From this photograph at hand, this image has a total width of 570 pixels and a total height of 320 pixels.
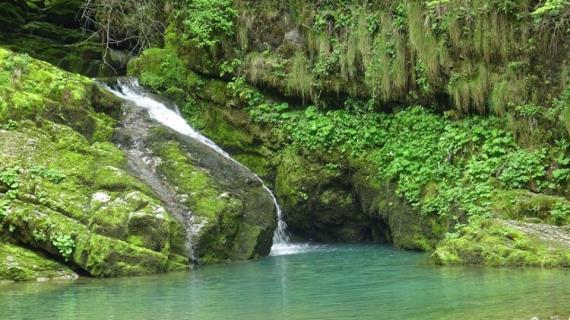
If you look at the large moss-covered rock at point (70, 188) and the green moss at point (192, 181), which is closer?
the large moss-covered rock at point (70, 188)

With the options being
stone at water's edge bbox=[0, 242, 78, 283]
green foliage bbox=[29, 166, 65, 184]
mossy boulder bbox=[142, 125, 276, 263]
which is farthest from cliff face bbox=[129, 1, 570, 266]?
stone at water's edge bbox=[0, 242, 78, 283]

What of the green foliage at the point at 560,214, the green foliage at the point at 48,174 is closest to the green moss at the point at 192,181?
the green foliage at the point at 48,174

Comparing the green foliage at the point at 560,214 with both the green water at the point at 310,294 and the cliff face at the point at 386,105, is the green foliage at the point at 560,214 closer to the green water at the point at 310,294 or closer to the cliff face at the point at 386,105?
the cliff face at the point at 386,105

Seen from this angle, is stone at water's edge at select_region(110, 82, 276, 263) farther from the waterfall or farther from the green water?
the green water

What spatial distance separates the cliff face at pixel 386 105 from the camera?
13.9m

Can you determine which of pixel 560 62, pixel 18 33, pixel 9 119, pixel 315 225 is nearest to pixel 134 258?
pixel 9 119

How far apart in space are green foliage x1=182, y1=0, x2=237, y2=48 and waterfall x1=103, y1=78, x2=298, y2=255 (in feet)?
5.97

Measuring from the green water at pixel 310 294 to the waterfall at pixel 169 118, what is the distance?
392cm

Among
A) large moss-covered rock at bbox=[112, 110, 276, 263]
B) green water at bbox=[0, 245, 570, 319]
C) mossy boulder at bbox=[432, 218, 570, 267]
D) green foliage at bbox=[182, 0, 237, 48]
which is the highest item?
green foliage at bbox=[182, 0, 237, 48]

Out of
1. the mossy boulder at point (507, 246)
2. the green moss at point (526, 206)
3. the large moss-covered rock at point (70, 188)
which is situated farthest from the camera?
the green moss at point (526, 206)

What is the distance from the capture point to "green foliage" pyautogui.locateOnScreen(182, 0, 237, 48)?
58.0 ft

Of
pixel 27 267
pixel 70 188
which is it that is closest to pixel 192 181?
pixel 70 188

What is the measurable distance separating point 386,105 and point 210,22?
486 centimetres

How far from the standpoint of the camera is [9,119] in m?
13.4
